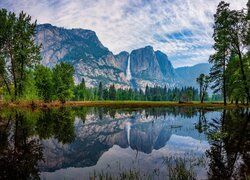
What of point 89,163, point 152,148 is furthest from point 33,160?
point 152,148

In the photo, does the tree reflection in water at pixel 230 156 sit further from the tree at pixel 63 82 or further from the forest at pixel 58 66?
the tree at pixel 63 82

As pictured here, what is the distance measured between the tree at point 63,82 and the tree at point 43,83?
12.0ft

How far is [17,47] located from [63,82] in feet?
110

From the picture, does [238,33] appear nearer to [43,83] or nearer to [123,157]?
[123,157]

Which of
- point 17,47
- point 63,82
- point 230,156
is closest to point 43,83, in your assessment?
point 63,82

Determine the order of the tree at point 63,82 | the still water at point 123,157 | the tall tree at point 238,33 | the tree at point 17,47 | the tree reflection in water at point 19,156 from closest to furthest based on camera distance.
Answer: the tree reflection in water at point 19,156, the still water at point 123,157, the tall tree at point 238,33, the tree at point 17,47, the tree at point 63,82

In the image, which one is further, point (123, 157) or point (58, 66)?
point (58, 66)

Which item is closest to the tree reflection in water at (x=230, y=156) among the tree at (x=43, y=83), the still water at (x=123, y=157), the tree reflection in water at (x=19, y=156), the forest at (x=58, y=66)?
the still water at (x=123, y=157)

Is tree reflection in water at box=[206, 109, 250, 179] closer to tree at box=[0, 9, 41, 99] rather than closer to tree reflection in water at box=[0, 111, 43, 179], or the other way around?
tree reflection in water at box=[0, 111, 43, 179]

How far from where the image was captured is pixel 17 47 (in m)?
62.0

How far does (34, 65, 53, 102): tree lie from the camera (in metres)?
84.5

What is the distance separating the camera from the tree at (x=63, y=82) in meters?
90.9

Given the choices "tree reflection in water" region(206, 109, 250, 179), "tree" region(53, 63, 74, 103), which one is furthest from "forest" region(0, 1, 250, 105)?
"tree reflection in water" region(206, 109, 250, 179)

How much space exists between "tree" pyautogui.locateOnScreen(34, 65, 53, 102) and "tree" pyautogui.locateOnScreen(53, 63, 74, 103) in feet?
12.0
